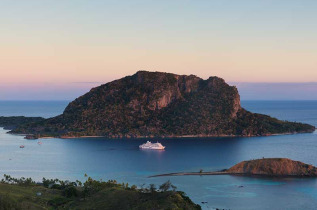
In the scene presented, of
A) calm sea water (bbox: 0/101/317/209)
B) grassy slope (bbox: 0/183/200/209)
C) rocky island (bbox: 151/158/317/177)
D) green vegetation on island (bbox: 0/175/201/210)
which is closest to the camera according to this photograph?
grassy slope (bbox: 0/183/200/209)

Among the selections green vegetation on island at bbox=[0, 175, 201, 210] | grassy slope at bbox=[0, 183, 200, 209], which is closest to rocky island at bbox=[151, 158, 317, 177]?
green vegetation on island at bbox=[0, 175, 201, 210]

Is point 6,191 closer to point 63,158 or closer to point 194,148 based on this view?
point 63,158

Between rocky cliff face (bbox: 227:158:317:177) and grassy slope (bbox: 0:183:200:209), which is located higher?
rocky cliff face (bbox: 227:158:317:177)

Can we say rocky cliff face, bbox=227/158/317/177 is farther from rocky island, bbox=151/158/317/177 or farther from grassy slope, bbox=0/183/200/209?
grassy slope, bbox=0/183/200/209

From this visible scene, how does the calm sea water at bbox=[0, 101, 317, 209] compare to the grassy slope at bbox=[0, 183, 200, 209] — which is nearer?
the grassy slope at bbox=[0, 183, 200, 209]

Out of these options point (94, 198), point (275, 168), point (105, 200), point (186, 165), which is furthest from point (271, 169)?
point (105, 200)

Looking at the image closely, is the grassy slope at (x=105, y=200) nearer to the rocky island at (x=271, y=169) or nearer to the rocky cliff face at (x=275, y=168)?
the rocky island at (x=271, y=169)

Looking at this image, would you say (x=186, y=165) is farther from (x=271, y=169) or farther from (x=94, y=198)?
(x=94, y=198)

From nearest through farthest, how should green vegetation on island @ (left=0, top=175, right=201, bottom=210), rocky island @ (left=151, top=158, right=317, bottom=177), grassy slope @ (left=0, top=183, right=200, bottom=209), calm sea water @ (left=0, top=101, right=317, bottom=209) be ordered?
grassy slope @ (left=0, top=183, right=200, bottom=209), green vegetation on island @ (left=0, top=175, right=201, bottom=210), calm sea water @ (left=0, top=101, right=317, bottom=209), rocky island @ (left=151, top=158, right=317, bottom=177)
